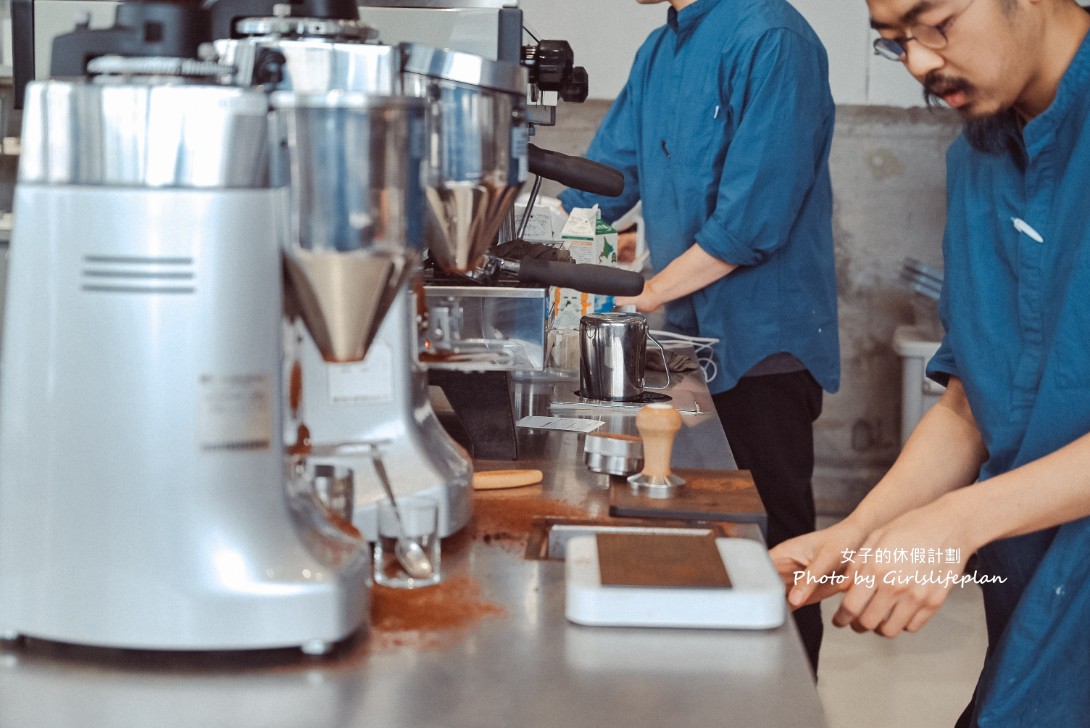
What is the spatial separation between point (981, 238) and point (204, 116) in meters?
0.97

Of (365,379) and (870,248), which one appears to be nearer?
(365,379)

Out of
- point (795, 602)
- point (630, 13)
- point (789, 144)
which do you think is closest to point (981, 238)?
point (795, 602)

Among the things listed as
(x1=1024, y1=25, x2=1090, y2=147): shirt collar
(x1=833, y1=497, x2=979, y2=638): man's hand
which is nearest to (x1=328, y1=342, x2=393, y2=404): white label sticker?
(x1=833, y1=497, x2=979, y2=638): man's hand

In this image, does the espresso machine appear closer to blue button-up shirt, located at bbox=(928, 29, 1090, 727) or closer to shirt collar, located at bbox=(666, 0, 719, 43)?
blue button-up shirt, located at bbox=(928, 29, 1090, 727)

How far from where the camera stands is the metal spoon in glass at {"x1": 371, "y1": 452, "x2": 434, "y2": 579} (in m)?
1.03

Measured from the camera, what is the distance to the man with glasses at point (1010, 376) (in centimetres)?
124

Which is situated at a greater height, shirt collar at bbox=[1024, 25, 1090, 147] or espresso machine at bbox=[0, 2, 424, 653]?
shirt collar at bbox=[1024, 25, 1090, 147]

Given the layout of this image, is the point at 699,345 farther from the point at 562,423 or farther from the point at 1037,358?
the point at 1037,358

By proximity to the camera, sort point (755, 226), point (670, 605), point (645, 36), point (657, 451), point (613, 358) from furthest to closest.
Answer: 1. point (645, 36)
2. point (755, 226)
3. point (613, 358)
4. point (657, 451)
5. point (670, 605)

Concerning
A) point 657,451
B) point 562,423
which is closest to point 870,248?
point 562,423

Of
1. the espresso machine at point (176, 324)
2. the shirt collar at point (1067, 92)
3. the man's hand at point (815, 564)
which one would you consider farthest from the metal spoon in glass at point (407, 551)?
the shirt collar at point (1067, 92)

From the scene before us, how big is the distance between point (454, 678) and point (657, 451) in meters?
0.51

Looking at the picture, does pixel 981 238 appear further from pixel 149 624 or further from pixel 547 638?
pixel 149 624

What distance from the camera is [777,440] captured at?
270 cm
